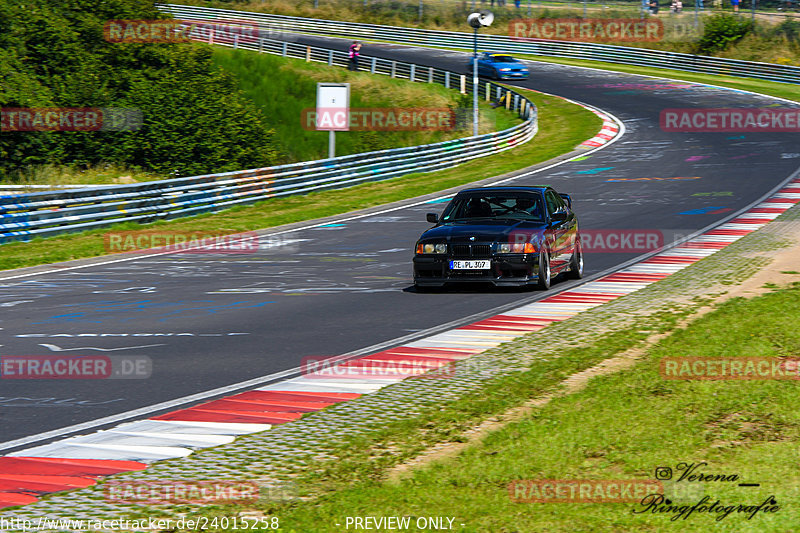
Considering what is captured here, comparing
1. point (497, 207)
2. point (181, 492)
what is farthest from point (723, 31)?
point (181, 492)

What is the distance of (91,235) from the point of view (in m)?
22.1

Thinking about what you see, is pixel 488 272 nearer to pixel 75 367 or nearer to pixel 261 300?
pixel 261 300

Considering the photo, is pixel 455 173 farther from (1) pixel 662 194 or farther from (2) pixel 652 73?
(2) pixel 652 73

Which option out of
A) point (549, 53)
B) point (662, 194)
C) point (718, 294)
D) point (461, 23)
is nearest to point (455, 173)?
point (662, 194)

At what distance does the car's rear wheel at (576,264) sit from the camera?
15.7m

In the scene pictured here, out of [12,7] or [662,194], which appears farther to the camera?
[12,7]

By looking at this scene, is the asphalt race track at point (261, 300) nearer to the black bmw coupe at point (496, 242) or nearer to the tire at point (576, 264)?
the black bmw coupe at point (496, 242)

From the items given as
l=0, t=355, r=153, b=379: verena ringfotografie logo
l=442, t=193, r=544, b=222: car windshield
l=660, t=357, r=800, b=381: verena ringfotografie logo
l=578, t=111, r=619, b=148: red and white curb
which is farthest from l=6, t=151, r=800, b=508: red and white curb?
l=578, t=111, r=619, b=148: red and white curb

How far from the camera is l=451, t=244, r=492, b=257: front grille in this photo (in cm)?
1412

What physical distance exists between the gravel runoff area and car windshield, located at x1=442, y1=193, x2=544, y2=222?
7.93 ft

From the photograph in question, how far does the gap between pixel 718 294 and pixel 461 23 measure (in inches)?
2606

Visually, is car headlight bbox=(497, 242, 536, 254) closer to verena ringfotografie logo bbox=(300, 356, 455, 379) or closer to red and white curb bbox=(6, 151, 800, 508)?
red and white curb bbox=(6, 151, 800, 508)

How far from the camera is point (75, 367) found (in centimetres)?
956

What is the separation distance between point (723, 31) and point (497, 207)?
53.8 meters
